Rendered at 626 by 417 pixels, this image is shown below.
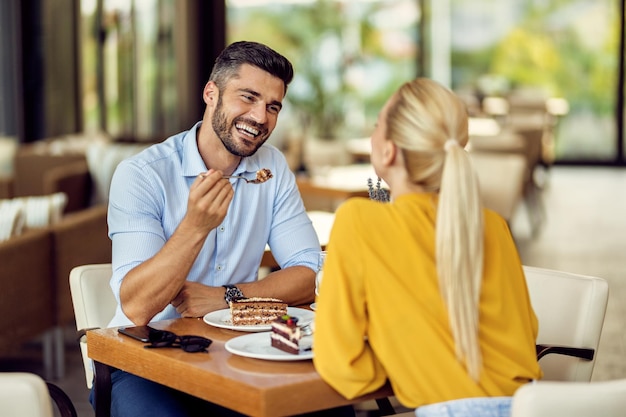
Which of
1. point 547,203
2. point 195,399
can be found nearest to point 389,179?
Answer: point 195,399

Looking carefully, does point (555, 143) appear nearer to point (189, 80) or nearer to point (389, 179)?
point (189, 80)

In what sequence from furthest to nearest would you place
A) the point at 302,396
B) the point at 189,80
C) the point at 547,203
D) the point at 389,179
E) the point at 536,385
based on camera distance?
the point at 547,203 < the point at 189,80 < the point at 389,179 < the point at 302,396 < the point at 536,385

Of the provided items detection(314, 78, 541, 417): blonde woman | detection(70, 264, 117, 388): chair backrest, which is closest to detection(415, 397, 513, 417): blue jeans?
detection(314, 78, 541, 417): blonde woman

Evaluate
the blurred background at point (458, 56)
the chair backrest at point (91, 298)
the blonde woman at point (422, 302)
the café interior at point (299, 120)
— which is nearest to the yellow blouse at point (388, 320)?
the blonde woman at point (422, 302)

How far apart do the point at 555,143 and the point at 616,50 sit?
5.50 feet

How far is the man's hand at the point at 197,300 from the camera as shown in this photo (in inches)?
99.7

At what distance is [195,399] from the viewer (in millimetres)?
2562

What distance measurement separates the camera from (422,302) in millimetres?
1963

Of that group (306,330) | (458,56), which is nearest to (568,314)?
(306,330)

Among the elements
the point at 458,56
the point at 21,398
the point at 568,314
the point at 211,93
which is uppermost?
the point at 458,56

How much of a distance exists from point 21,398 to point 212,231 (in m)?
1.08

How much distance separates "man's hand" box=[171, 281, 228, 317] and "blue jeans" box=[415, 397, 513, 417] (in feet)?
2.50

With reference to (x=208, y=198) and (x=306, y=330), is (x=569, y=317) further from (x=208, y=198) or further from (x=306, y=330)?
(x=208, y=198)

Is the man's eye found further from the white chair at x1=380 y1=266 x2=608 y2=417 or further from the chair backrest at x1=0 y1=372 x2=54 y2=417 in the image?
the chair backrest at x1=0 y1=372 x2=54 y2=417
